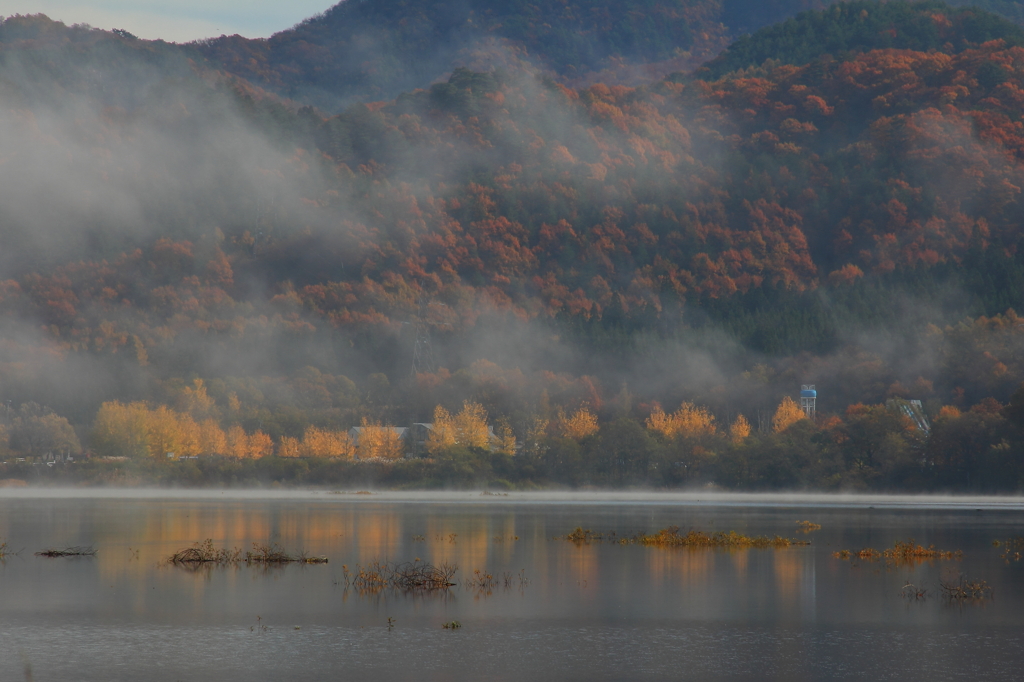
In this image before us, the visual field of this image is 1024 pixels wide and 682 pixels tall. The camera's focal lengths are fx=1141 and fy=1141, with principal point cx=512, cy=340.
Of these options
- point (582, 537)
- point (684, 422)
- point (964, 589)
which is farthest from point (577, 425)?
point (964, 589)

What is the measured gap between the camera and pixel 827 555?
150 ft

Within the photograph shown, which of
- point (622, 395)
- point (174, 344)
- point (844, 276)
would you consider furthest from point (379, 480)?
point (844, 276)

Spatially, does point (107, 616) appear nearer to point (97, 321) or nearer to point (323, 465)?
point (323, 465)

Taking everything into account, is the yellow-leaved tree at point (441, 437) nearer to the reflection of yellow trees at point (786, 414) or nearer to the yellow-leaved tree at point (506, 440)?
the yellow-leaved tree at point (506, 440)

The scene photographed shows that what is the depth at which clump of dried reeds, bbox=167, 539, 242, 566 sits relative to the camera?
40781 mm

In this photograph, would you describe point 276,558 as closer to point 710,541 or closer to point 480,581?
point 480,581

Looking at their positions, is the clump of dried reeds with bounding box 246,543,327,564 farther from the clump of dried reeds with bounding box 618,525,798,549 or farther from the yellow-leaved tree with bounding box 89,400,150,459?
the yellow-leaved tree with bounding box 89,400,150,459

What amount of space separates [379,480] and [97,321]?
3470 inches

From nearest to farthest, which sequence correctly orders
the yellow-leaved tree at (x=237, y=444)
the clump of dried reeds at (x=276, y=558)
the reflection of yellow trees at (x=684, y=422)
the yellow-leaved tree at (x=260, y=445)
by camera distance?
the clump of dried reeds at (x=276, y=558)
the reflection of yellow trees at (x=684, y=422)
the yellow-leaved tree at (x=237, y=444)
the yellow-leaved tree at (x=260, y=445)

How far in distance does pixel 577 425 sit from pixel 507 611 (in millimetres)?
101337

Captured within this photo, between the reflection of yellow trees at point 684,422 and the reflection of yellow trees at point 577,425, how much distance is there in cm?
686

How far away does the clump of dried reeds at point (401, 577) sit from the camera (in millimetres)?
34531

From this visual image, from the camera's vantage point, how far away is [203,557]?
4097 centimetres

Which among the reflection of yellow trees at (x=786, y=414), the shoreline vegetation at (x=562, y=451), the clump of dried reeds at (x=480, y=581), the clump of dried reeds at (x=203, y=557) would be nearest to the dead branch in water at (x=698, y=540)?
the clump of dried reeds at (x=480, y=581)
